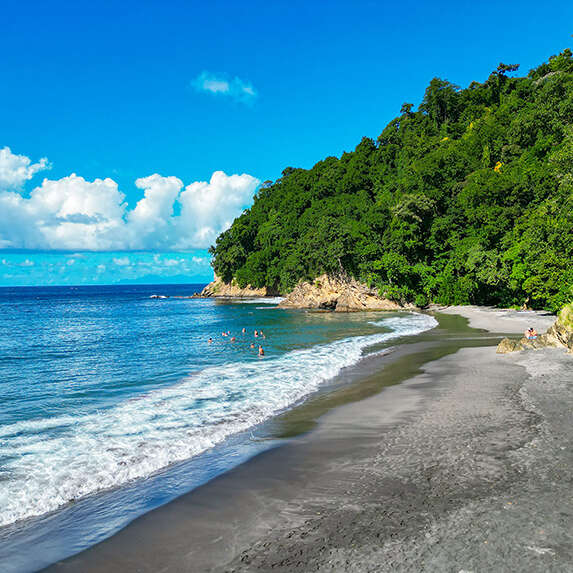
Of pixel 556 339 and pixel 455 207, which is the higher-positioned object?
pixel 455 207

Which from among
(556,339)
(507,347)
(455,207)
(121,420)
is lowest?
(121,420)

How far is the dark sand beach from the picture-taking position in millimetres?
5004

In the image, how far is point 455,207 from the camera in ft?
185

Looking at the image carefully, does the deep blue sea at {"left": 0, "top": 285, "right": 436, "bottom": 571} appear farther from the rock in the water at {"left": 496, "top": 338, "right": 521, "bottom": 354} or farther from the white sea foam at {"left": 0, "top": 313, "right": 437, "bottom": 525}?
the rock in the water at {"left": 496, "top": 338, "right": 521, "bottom": 354}

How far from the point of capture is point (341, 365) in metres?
19.9

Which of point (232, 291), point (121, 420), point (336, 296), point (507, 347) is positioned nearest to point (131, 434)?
point (121, 420)

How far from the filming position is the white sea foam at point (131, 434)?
25.8ft

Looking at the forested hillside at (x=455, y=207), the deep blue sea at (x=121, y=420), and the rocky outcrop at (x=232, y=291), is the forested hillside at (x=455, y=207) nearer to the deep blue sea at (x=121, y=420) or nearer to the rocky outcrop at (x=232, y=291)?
the rocky outcrop at (x=232, y=291)

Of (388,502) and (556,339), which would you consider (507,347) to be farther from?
(388,502)

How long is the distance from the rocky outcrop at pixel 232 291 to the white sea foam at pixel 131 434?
84982mm

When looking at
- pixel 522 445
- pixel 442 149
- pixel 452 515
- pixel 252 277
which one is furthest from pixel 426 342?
pixel 252 277

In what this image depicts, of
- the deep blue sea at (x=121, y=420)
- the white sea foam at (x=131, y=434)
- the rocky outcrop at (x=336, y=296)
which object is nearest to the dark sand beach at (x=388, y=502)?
the deep blue sea at (x=121, y=420)

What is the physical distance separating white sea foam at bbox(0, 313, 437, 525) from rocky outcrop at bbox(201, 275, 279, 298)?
8498 cm

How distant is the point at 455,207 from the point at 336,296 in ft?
73.8
